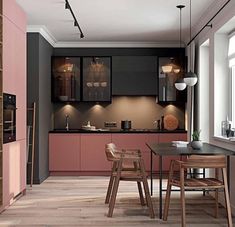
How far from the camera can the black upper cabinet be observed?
30.1 feet

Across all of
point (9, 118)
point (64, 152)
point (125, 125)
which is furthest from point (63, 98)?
point (9, 118)

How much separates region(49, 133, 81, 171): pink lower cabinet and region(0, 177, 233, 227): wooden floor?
135 cm

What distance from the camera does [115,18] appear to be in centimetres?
717

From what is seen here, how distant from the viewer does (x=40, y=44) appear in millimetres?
7828

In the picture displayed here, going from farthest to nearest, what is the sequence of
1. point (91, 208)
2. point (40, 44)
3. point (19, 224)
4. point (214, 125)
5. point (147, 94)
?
point (147, 94), point (40, 44), point (214, 125), point (91, 208), point (19, 224)

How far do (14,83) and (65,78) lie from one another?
10.3ft

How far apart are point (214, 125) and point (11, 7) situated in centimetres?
322

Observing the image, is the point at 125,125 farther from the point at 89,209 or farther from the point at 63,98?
the point at 89,209

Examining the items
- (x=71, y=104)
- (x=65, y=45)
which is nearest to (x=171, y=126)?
(x=71, y=104)

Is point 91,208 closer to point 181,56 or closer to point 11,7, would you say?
point 11,7

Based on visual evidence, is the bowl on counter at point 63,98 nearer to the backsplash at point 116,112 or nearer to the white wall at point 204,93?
the backsplash at point 116,112

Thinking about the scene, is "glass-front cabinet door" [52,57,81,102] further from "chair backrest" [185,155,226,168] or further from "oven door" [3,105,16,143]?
"chair backrest" [185,155,226,168]

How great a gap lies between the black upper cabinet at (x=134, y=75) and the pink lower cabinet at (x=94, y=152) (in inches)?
39.9

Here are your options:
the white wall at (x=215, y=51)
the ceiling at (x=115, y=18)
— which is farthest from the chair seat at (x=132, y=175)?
the ceiling at (x=115, y=18)
